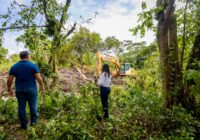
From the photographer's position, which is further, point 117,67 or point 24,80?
point 117,67

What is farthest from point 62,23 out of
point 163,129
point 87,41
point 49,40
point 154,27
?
point 87,41

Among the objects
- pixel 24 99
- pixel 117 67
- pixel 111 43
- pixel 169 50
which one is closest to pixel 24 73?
pixel 24 99

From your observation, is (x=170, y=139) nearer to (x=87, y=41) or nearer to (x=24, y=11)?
(x=24, y=11)

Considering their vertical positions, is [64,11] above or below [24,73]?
above

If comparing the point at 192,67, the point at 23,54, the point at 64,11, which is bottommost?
the point at 192,67

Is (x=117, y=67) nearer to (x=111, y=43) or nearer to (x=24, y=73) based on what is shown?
(x=24, y=73)

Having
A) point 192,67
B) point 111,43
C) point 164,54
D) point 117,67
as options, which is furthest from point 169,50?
point 111,43

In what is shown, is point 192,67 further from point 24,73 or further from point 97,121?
point 24,73

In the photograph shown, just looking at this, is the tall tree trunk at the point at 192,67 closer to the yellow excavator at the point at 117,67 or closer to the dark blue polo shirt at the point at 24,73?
the dark blue polo shirt at the point at 24,73

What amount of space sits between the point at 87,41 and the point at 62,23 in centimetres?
1558

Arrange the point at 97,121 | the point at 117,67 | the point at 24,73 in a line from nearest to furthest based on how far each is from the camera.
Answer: the point at 24,73
the point at 97,121
the point at 117,67

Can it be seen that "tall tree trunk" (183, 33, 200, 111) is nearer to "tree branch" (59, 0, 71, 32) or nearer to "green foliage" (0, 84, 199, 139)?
"green foliage" (0, 84, 199, 139)

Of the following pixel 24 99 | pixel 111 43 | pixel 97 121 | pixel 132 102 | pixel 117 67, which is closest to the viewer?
pixel 24 99

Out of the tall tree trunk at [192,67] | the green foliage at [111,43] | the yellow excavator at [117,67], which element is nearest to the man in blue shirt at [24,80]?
the tall tree trunk at [192,67]
